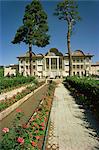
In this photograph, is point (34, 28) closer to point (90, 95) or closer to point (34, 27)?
point (34, 27)

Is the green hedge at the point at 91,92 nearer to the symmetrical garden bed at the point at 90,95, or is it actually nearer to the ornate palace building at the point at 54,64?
the symmetrical garden bed at the point at 90,95

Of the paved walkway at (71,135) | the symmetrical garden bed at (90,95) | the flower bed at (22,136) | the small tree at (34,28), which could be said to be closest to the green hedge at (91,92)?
the symmetrical garden bed at (90,95)

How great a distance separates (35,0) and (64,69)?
32.8 metres

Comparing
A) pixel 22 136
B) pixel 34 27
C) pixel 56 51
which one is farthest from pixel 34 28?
pixel 22 136

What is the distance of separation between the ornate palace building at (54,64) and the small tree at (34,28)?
30191mm

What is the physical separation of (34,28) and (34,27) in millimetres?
172

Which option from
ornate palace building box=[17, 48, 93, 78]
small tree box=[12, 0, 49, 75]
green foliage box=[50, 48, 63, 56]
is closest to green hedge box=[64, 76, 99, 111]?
small tree box=[12, 0, 49, 75]

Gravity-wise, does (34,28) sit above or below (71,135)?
above

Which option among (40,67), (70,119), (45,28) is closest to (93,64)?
(40,67)

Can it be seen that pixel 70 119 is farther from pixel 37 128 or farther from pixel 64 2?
pixel 64 2

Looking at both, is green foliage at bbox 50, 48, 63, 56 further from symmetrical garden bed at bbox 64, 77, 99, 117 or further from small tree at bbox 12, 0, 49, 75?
symmetrical garden bed at bbox 64, 77, 99, 117

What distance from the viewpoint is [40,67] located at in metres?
74.6

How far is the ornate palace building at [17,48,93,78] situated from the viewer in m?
73.8

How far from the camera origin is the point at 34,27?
142ft
